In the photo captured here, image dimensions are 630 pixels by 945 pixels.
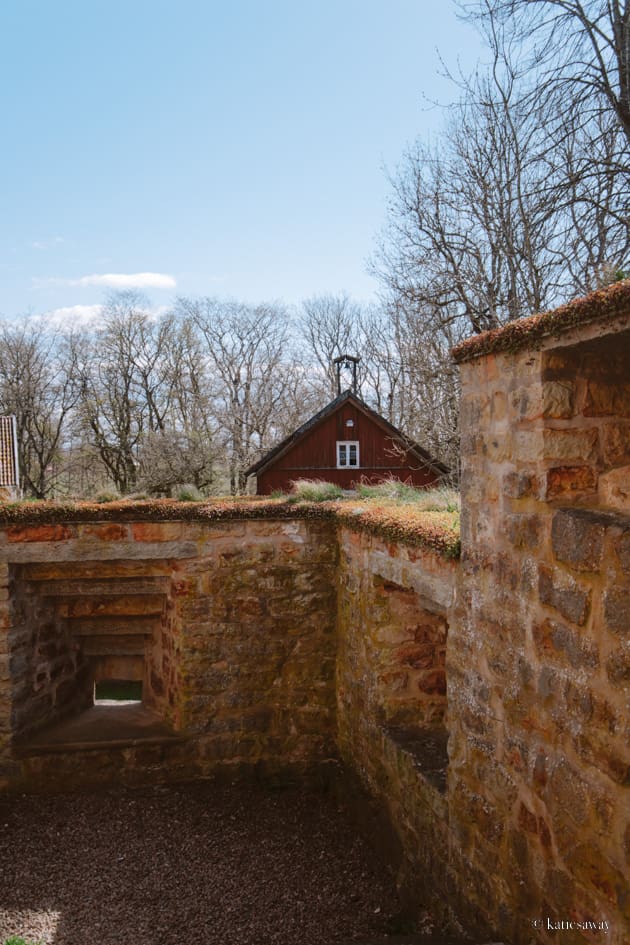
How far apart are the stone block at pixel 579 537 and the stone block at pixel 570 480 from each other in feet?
0.34

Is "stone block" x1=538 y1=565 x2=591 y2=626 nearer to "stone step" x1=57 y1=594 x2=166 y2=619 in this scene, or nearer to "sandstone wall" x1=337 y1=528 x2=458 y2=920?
"sandstone wall" x1=337 y1=528 x2=458 y2=920

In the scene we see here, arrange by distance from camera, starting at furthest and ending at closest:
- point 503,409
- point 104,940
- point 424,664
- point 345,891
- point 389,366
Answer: point 389,366, point 424,664, point 345,891, point 104,940, point 503,409

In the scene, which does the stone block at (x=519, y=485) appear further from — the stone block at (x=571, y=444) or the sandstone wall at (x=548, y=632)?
the stone block at (x=571, y=444)

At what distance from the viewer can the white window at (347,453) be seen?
52.0 ft

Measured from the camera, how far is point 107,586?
18.7ft

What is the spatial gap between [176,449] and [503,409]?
20.3m

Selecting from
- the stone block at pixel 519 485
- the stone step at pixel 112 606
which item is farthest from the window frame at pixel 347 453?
the stone block at pixel 519 485

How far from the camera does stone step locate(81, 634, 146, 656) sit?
6262mm

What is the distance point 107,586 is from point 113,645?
90 cm

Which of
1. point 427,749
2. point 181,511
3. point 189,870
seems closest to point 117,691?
point 181,511

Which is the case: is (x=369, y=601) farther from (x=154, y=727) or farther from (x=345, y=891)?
(x=154, y=727)

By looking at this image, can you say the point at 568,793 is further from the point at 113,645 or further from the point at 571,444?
the point at 113,645

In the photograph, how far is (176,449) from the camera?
2228cm

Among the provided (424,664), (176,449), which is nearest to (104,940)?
(424,664)
